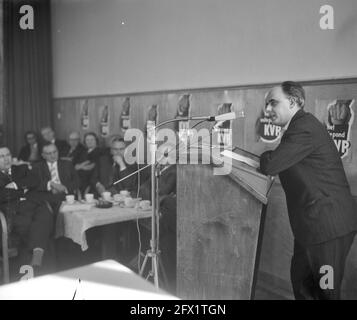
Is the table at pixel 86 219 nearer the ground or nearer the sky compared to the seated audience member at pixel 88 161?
nearer the ground

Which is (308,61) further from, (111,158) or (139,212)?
(111,158)

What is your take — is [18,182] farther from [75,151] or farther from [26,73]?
[26,73]

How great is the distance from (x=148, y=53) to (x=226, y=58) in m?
1.50

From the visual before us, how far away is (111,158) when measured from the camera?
5.00 m

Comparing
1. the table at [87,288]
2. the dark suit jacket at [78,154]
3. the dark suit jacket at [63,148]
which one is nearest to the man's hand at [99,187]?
the dark suit jacket at [78,154]

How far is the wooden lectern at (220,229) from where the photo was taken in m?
2.20

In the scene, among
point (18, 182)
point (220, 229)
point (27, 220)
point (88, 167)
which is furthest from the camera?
point (88, 167)

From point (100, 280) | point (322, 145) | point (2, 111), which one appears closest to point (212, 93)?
point (322, 145)

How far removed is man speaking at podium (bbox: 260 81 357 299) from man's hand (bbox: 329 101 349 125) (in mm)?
678

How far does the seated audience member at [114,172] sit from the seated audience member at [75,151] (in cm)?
60

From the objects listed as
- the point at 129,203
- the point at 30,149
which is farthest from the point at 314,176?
the point at 30,149

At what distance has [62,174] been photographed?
4.32 metres

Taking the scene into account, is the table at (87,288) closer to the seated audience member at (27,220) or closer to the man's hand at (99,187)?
the seated audience member at (27,220)

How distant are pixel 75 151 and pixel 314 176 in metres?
3.95
